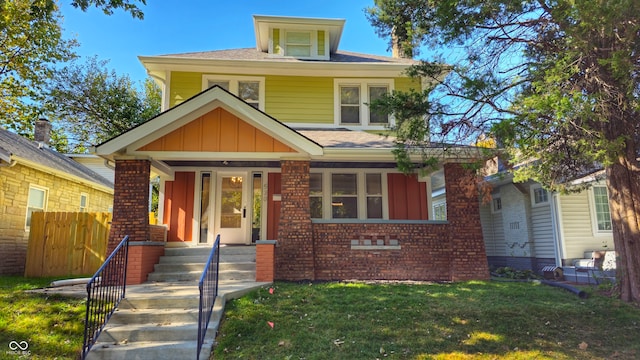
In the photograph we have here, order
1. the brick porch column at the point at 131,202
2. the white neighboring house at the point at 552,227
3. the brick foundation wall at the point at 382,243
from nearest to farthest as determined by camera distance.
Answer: the brick porch column at the point at 131,202 < the brick foundation wall at the point at 382,243 < the white neighboring house at the point at 552,227

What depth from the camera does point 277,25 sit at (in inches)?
502

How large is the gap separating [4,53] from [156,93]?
33.0 feet

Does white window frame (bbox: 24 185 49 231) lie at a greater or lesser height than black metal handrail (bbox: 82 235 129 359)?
greater

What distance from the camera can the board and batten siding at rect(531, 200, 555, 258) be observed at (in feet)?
38.5

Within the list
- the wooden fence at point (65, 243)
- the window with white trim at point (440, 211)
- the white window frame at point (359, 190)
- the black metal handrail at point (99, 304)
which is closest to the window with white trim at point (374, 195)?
the white window frame at point (359, 190)

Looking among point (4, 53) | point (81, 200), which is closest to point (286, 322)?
point (81, 200)

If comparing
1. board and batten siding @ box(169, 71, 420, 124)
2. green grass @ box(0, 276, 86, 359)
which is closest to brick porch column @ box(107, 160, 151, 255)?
green grass @ box(0, 276, 86, 359)

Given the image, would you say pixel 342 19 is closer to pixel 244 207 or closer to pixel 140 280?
pixel 244 207

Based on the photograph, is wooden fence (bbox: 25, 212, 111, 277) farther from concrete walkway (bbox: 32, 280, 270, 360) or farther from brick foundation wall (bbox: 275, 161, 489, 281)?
brick foundation wall (bbox: 275, 161, 489, 281)

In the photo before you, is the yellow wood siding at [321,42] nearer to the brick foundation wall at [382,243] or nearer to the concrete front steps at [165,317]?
the brick foundation wall at [382,243]

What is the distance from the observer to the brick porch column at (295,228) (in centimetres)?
855

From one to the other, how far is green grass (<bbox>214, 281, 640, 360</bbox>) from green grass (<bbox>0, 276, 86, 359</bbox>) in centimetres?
209

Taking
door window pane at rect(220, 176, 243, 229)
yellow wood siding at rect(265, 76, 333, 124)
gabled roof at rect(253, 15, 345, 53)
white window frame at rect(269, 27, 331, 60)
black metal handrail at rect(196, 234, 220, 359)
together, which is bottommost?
black metal handrail at rect(196, 234, 220, 359)

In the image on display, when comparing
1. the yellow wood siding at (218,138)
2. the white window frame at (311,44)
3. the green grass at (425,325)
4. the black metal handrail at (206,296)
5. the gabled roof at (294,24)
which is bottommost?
the green grass at (425,325)
